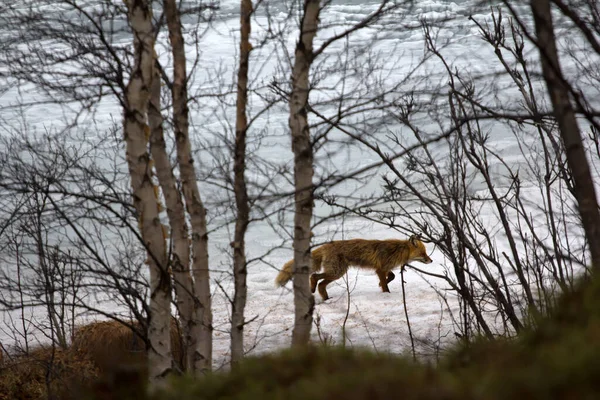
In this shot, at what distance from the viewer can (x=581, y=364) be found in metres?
1.41

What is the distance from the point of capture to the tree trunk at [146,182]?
4488mm

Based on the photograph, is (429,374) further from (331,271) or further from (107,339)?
(331,271)

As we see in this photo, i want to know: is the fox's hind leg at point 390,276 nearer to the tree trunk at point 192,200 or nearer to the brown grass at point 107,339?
the brown grass at point 107,339

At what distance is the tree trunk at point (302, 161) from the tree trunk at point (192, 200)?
2.69 feet

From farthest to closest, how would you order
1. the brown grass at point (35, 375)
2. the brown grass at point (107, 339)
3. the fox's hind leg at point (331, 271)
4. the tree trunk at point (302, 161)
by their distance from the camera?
the fox's hind leg at point (331, 271)
the brown grass at point (107, 339)
the brown grass at point (35, 375)
the tree trunk at point (302, 161)

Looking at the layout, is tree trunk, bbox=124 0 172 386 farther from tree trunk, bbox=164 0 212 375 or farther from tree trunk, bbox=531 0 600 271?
tree trunk, bbox=531 0 600 271

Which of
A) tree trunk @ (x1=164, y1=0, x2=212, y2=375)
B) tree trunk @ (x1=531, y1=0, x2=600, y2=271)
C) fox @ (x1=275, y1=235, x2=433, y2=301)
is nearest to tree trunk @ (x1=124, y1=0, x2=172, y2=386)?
tree trunk @ (x1=164, y1=0, x2=212, y2=375)

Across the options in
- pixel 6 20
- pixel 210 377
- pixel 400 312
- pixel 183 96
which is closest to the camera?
pixel 210 377

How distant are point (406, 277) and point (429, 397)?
1278cm

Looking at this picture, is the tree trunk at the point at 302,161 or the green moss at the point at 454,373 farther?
the tree trunk at the point at 302,161

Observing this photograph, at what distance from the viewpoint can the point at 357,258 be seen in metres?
11.8

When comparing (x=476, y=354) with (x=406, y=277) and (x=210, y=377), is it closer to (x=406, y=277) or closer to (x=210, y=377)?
(x=210, y=377)

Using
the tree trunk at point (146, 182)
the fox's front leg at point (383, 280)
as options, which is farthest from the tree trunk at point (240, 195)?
the fox's front leg at point (383, 280)

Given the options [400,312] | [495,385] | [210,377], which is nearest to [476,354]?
[495,385]
